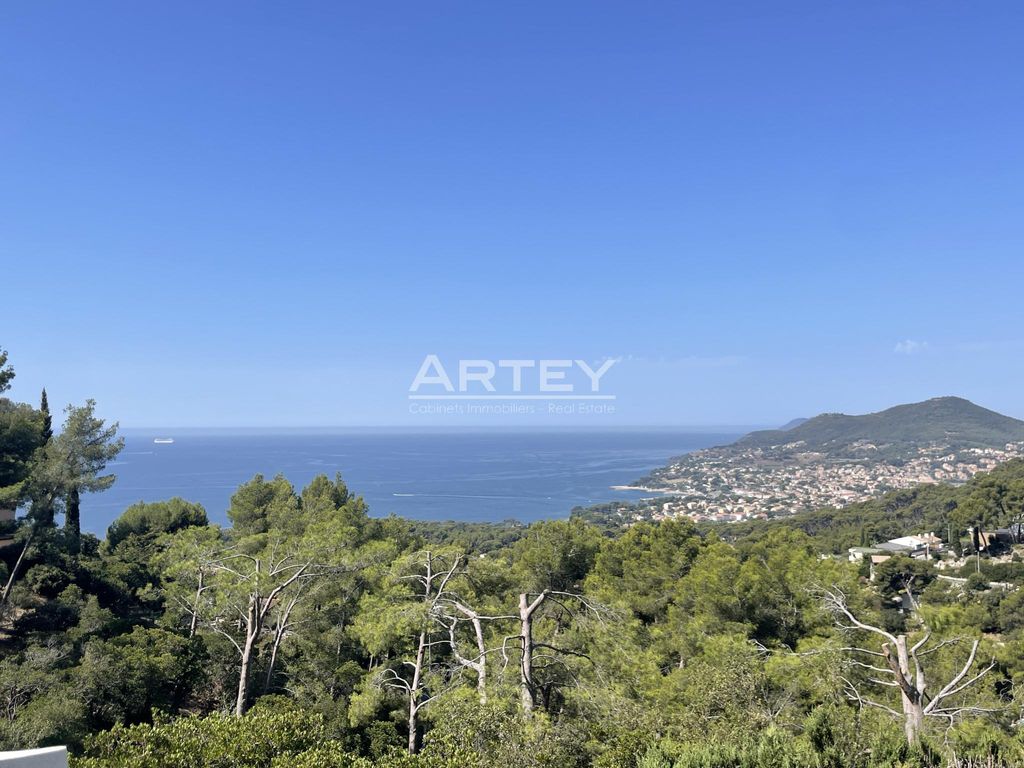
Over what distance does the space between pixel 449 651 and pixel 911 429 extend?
455ft

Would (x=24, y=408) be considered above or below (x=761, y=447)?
above

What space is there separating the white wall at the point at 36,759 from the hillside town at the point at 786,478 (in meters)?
51.1

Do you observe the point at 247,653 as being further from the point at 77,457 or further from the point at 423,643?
the point at 77,457

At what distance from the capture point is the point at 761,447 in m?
133

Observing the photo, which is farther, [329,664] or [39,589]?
[39,589]

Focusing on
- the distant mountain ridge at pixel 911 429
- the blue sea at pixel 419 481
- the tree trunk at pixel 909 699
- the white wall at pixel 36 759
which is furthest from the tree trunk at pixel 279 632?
the distant mountain ridge at pixel 911 429

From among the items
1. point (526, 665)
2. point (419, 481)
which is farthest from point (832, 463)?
point (526, 665)

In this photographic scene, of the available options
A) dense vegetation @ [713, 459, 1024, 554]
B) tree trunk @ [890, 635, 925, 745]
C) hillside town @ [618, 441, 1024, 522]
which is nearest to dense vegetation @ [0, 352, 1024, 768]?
tree trunk @ [890, 635, 925, 745]

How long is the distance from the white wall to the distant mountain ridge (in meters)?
131

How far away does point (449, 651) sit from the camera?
32.1ft

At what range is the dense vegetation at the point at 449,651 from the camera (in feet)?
15.7

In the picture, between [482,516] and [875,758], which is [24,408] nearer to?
[875,758]

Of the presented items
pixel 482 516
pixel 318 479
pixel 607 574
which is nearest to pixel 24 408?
pixel 318 479

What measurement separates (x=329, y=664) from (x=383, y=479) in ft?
238
